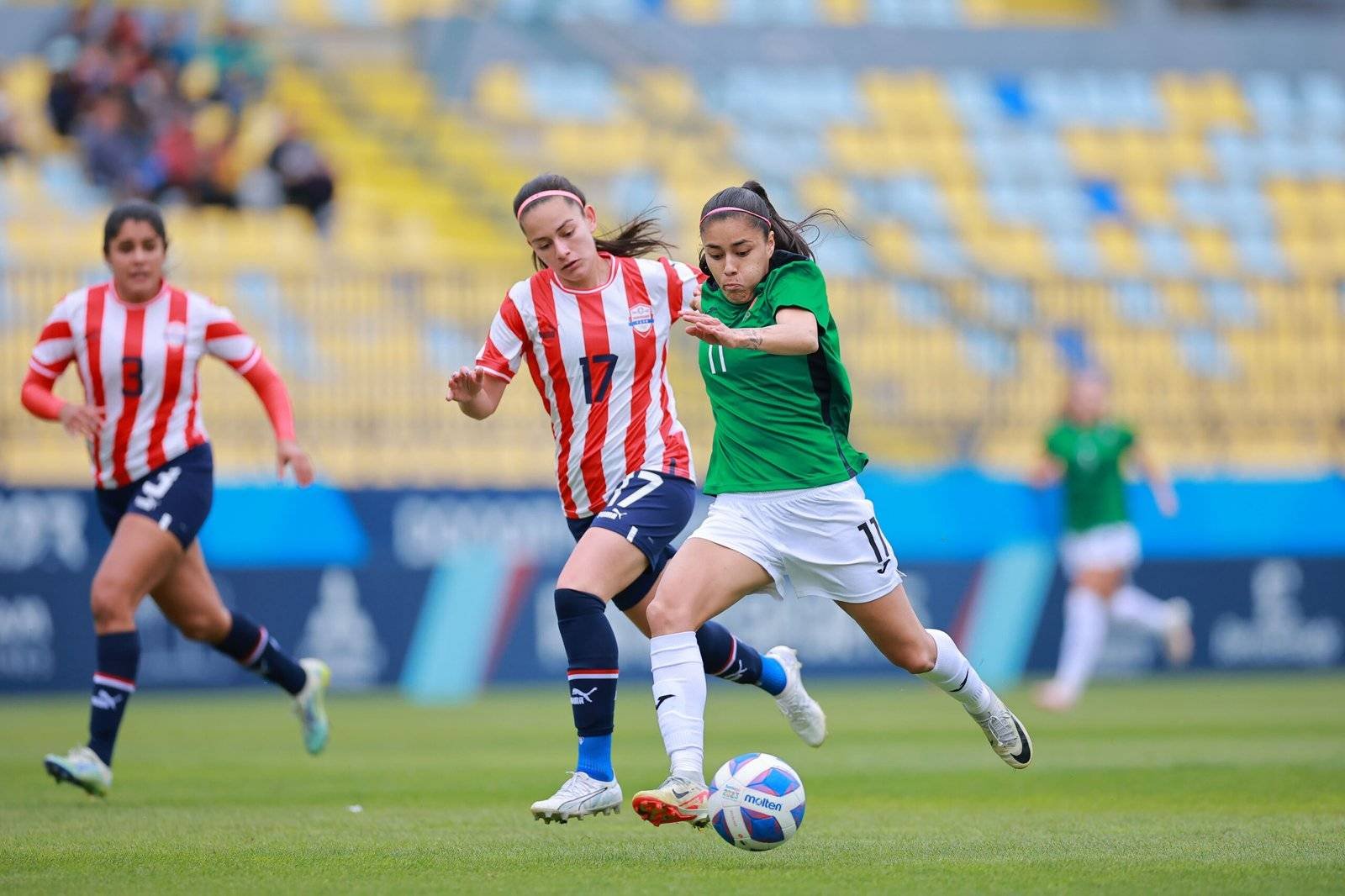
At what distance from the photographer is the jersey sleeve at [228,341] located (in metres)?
Result: 8.86

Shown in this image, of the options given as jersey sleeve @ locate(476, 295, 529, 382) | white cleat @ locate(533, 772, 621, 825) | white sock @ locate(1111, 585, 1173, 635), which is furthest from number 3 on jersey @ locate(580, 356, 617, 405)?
white sock @ locate(1111, 585, 1173, 635)

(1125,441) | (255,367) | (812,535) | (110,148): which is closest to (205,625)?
(255,367)

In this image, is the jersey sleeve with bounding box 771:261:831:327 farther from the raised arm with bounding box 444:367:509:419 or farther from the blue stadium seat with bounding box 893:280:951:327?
the blue stadium seat with bounding box 893:280:951:327

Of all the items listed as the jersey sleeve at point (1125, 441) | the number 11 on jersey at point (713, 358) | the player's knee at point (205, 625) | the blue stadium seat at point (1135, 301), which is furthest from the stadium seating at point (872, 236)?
the number 11 on jersey at point (713, 358)

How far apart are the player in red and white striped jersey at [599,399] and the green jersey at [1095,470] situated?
7.48m

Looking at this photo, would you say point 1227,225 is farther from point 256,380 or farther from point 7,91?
point 256,380

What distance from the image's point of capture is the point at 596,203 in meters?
21.6

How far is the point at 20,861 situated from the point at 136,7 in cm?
1658

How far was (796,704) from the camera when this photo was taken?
8.05 m

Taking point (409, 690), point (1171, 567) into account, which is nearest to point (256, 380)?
point (409, 690)

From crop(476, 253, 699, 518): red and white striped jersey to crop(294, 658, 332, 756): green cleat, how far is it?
268 centimetres

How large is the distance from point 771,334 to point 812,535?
0.78 m

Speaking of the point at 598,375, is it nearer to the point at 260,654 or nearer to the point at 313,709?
the point at 260,654

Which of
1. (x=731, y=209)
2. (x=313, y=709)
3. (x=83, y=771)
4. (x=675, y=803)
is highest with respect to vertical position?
(x=731, y=209)
